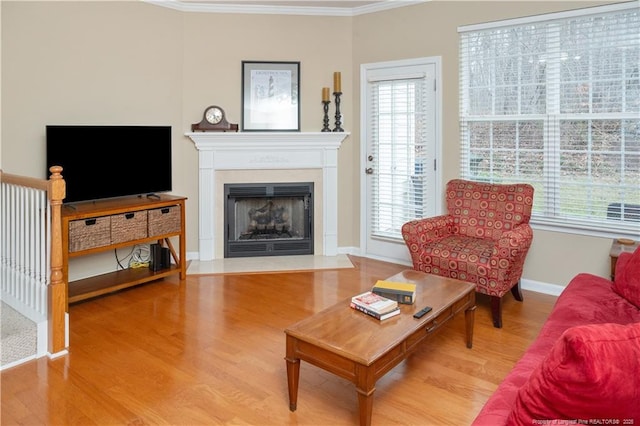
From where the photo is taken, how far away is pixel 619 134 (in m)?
3.57

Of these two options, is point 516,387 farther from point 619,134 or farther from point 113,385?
point 619,134

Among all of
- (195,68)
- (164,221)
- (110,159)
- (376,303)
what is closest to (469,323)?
(376,303)

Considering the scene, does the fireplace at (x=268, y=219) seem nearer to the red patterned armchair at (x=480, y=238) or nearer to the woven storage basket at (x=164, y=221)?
the woven storage basket at (x=164, y=221)

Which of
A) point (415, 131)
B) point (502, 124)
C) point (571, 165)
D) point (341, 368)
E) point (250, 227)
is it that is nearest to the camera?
point (341, 368)

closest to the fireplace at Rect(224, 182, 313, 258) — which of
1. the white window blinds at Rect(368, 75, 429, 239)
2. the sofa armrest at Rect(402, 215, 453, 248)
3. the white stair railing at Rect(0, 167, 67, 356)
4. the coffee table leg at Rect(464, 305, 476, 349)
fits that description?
the white window blinds at Rect(368, 75, 429, 239)

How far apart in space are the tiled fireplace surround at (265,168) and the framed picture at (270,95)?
0.19 meters

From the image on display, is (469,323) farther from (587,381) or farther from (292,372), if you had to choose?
(587,381)

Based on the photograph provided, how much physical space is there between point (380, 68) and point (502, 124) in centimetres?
142

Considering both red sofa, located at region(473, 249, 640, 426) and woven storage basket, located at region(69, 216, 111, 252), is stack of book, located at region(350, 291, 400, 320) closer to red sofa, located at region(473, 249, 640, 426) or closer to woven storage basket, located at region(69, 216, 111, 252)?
red sofa, located at region(473, 249, 640, 426)

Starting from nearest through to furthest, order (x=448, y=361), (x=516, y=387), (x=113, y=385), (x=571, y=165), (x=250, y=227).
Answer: (x=516, y=387)
(x=113, y=385)
(x=448, y=361)
(x=571, y=165)
(x=250, y=227)

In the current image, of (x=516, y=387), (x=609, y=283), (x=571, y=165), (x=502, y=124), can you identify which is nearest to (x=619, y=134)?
(x=571, y=165)

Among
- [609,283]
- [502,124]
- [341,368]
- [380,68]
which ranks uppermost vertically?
[380,68]

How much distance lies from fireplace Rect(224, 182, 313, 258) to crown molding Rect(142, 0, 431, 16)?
178cm

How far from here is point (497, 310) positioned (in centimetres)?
326
